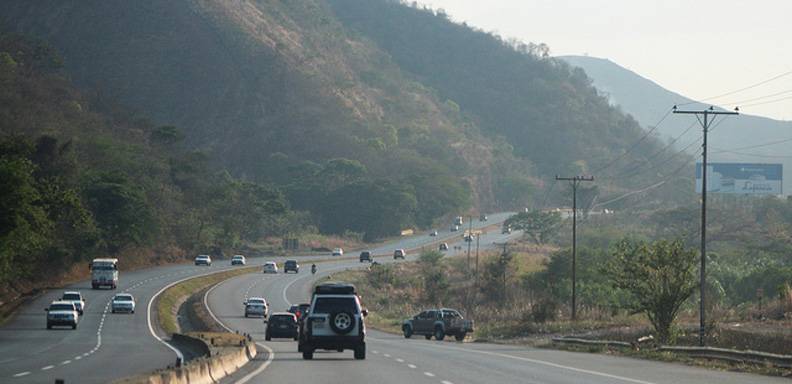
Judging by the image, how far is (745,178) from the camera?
169250 mm

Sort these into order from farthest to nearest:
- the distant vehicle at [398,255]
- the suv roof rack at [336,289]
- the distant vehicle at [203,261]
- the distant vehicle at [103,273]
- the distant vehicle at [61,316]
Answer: the distant vehicle at [398,255] < the distant vehicle at [203,261] < the distant vehicle at [103,273] < the distant vehicle at [61,316] < the suv roof rack at [336,289]

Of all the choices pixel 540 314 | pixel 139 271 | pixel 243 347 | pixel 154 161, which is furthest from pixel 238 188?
pixel 243 347

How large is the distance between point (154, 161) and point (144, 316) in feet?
265

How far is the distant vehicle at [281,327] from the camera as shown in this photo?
61500 mm

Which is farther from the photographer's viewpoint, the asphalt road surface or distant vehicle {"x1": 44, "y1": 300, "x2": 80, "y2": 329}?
distant vehicle {"x1": 44, "y1": 300, "x2": 80, "y2": 329}

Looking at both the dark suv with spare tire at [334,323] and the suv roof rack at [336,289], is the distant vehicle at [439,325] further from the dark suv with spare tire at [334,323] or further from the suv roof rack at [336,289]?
the dark suv with spare tire at [334,323]

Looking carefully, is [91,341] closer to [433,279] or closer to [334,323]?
[334,323]

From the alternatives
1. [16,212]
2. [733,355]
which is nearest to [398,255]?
[16,212]

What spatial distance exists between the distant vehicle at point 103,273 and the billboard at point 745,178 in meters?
92.2

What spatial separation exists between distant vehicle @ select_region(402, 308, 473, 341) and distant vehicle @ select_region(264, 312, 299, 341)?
796 centimetres

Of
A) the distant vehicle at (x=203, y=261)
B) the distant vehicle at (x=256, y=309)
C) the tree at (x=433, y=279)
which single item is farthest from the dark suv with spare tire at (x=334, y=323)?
the distant vehicle at (x=203, y=261)

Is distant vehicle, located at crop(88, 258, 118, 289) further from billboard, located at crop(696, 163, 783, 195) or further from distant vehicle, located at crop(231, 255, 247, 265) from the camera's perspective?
billboard, located at crop(696, 163, 783, 195)

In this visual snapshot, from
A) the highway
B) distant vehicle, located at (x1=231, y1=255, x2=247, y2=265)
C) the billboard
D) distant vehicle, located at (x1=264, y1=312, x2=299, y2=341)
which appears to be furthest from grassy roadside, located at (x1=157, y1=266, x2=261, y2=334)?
the billboard

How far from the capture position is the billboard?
551ft
